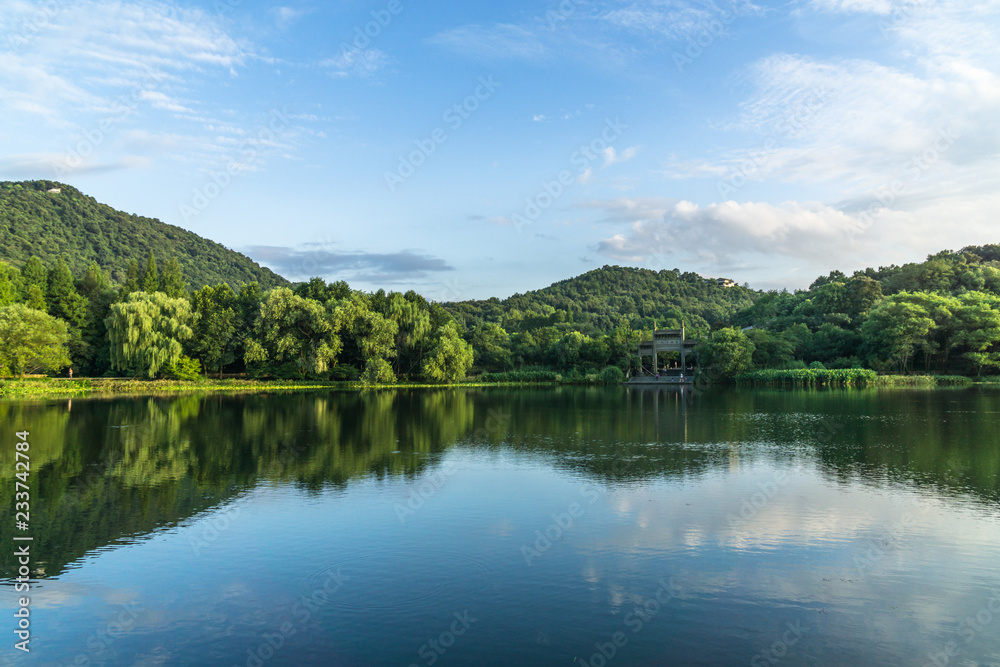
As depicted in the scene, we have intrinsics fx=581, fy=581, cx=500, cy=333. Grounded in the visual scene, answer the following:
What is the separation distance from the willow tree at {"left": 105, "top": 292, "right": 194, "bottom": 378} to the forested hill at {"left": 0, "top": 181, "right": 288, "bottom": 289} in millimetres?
42056

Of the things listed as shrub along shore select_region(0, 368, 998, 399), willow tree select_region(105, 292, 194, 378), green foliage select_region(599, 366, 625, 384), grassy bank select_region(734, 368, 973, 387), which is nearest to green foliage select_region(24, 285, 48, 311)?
willow tree select_region(105, 292, 194, 378)

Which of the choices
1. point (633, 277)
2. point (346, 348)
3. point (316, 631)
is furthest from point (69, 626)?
A: point (633, 277)

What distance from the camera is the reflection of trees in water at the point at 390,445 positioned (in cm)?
1268

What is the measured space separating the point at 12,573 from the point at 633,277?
143 m

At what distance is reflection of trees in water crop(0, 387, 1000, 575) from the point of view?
41.6 ft

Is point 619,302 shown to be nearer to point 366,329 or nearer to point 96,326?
point 366,329

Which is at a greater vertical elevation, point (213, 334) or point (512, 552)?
point (213, 334)

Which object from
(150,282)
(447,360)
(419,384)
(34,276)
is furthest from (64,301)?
(447,360)

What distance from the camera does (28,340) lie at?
143 feet

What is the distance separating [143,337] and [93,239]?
2590 inches

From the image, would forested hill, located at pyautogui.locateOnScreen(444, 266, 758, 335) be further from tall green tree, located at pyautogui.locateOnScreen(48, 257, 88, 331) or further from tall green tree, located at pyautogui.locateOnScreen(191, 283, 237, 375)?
tall green tree, located at pyautogui.locateOnScreen(48, 257, 88, 331)

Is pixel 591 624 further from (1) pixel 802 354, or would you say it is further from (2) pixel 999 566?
(1) pixel 802 354

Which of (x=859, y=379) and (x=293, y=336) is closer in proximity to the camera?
(x=859, y=379)

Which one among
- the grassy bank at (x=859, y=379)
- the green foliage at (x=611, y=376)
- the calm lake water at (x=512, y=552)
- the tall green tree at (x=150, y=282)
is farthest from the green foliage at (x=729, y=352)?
the tall green tree at (x=150, y=282)
